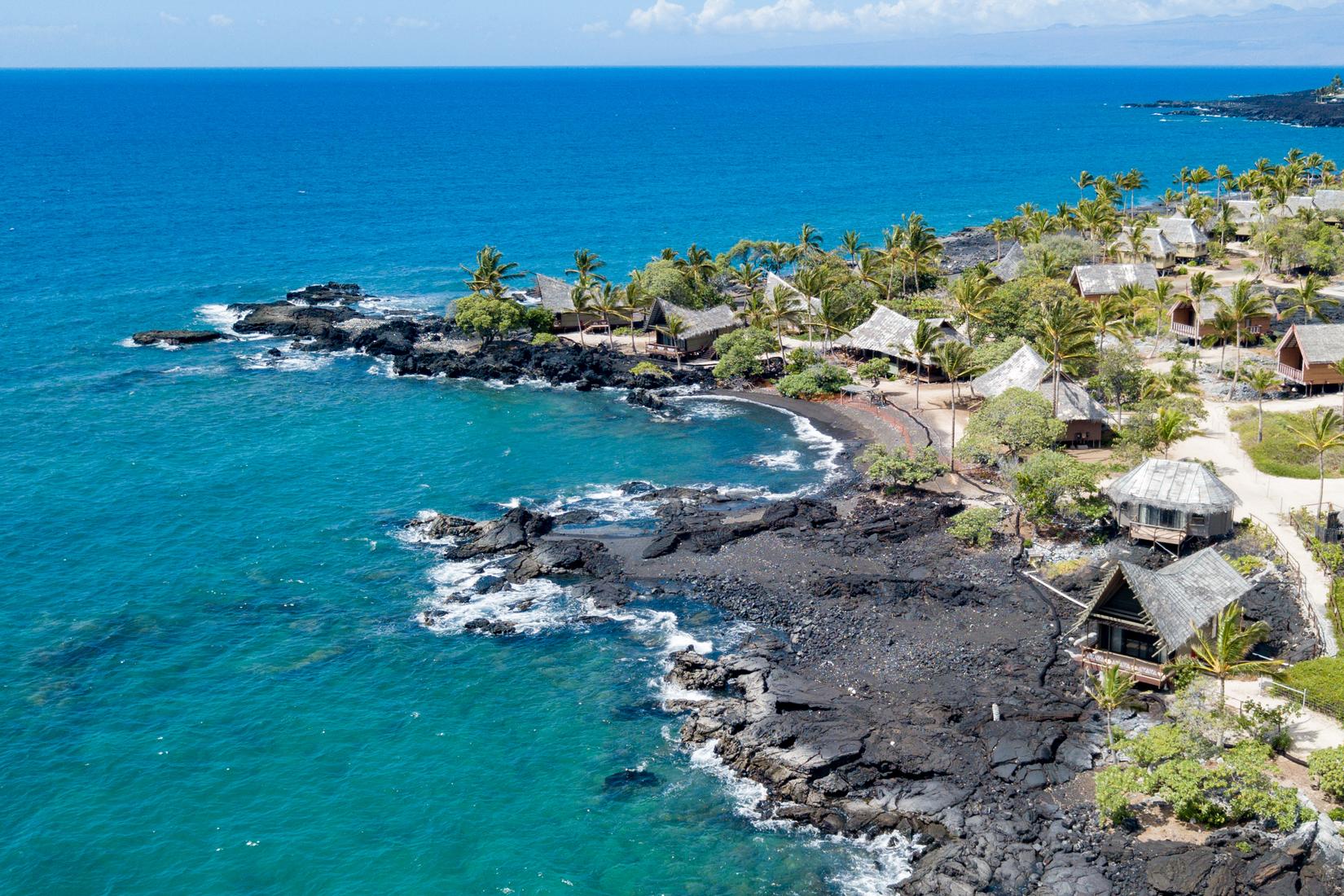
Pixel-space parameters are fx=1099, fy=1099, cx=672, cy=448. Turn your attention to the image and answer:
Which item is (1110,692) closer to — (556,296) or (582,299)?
(582,299)

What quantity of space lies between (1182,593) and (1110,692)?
6.34m

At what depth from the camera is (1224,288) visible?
308 ft

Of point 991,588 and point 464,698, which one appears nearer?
point 464,698

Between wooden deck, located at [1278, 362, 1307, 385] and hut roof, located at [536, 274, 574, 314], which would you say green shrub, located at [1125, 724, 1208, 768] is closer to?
wooden deck, located at [1278, 362, 1307, 385]

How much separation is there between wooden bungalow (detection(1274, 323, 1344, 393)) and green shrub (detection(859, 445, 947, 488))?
86.7 feet

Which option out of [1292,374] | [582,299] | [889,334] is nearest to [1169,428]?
[1292,374]

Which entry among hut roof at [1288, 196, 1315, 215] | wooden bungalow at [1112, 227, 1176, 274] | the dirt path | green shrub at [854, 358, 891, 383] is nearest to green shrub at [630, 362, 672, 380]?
green shrub at [854, 358, 891, 383]

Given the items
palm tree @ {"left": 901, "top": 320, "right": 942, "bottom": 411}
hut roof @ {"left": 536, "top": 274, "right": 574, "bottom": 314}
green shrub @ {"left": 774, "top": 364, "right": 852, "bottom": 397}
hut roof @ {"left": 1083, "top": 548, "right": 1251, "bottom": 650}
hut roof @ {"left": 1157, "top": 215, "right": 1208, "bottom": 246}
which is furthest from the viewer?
hut roof @ {"left": 1157, "top": 215, "right": 1208, "bottom": 246}

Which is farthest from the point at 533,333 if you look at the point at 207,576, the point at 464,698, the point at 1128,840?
the point at 1128,840

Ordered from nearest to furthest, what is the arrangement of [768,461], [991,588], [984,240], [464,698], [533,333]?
[464,698] → [991,588] → [768,461] → [533,333] → [984,240]

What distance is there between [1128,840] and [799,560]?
21.2 metres

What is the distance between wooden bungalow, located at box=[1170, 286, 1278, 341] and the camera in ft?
260

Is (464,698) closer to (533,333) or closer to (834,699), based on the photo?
(834,699)

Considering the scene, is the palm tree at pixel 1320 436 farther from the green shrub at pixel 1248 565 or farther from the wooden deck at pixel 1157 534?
the wooden deck at pixel 1157 534
